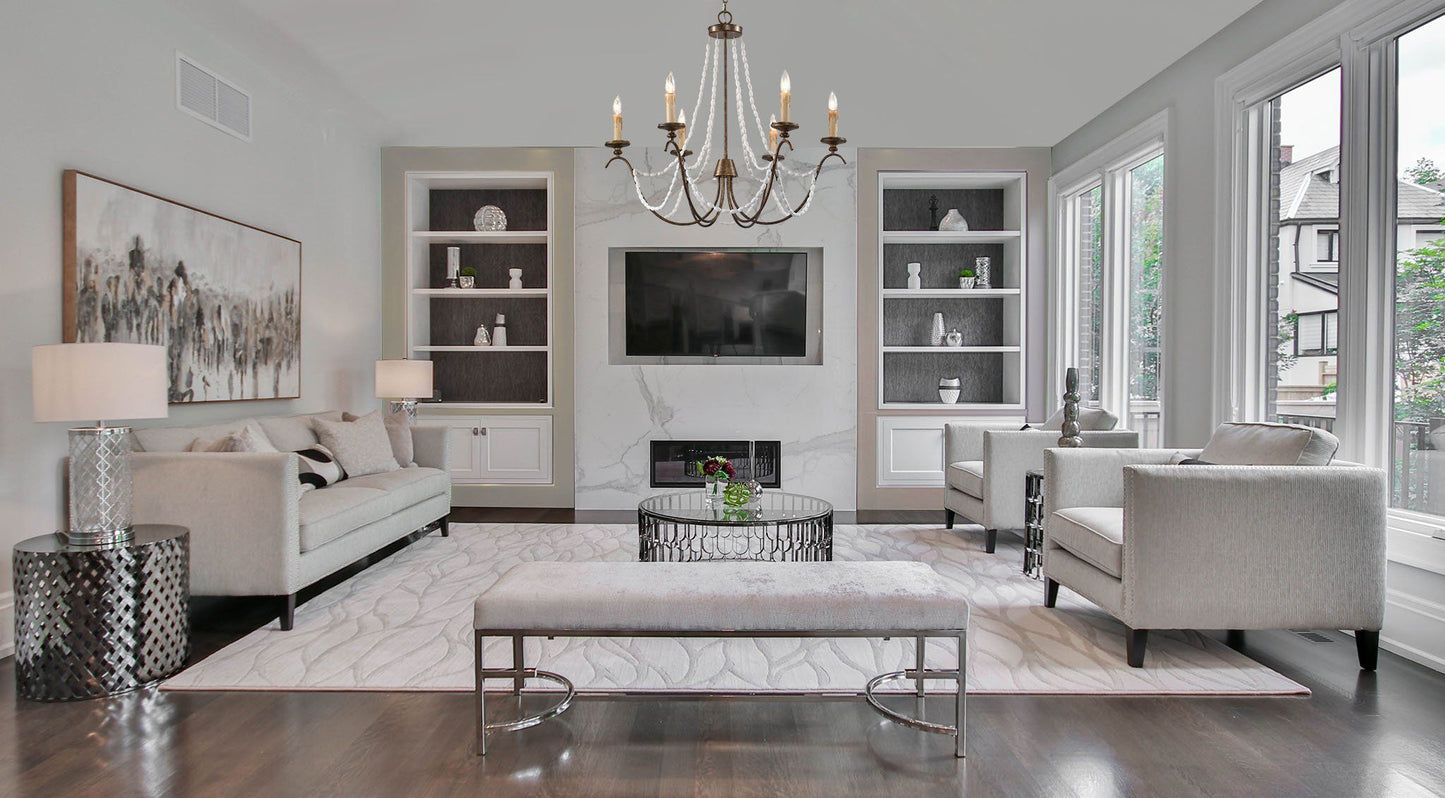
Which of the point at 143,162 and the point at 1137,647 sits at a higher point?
the point at 143,162

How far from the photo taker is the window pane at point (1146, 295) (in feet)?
14.9

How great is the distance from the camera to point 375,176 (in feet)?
19.0

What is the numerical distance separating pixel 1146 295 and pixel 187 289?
4.90 m

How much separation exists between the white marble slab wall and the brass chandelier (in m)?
0.20

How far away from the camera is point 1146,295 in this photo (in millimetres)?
4641

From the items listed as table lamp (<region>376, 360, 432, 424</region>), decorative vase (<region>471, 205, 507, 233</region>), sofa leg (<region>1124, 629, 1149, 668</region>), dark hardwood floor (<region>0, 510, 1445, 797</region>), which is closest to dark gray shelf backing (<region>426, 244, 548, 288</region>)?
decorative vase (<region>471, 205, 507, 233</region>)

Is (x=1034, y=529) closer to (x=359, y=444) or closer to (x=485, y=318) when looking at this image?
(x=359, y=444)

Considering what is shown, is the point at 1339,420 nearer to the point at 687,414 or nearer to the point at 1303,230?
the point at 1303,230

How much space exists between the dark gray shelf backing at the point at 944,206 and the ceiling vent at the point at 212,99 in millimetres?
4257

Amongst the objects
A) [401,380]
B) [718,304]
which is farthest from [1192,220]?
[401,380]

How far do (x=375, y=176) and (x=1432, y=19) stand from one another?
18.7 ft

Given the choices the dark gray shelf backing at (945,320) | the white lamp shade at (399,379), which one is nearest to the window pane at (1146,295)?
the dark gray shelf backing at (945,320)

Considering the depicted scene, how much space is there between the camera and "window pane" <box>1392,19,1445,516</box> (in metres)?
2.84

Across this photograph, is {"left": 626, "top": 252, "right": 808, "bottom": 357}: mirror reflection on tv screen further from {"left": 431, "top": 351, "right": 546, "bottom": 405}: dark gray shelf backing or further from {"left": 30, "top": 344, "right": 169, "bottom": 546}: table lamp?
{"left": 30, "top": 344, "right": 169, "bottom": 546}: table lamp
